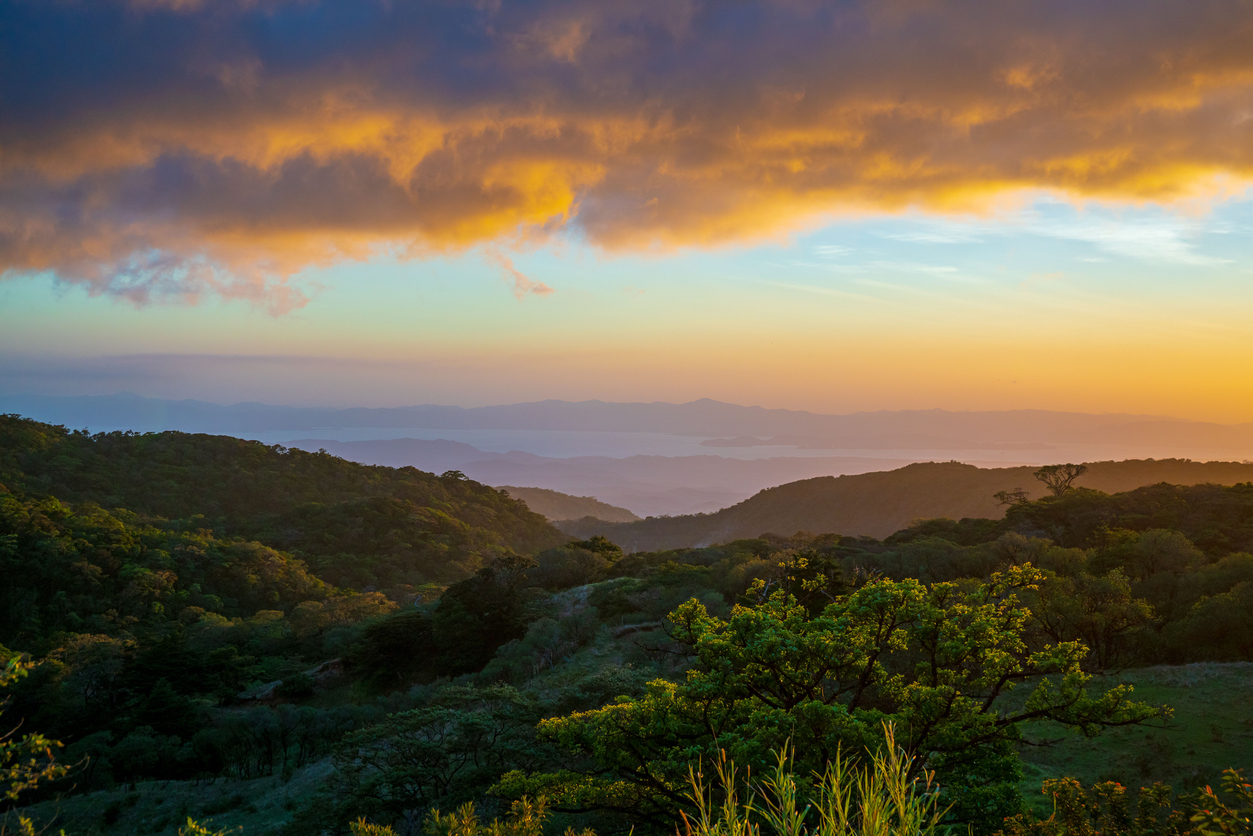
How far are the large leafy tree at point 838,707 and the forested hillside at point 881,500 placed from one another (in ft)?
276

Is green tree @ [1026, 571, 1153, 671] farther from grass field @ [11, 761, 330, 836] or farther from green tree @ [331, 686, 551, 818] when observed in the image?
grass field @ [11, 761, 330, 836]

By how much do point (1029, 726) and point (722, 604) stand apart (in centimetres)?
1590

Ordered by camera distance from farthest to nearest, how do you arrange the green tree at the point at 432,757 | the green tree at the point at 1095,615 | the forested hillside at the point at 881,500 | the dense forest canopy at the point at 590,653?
the forested hillside at the point at 881,500
the green tree at the point at 1095,615
the green tree at the point at 432,757
the dense forest canopy at the point at 590,653

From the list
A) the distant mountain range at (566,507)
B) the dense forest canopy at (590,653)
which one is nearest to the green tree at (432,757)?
the dense forest canopy at (590,653)

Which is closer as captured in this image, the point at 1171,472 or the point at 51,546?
the point at 51,546

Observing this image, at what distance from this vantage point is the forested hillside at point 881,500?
3583 inches

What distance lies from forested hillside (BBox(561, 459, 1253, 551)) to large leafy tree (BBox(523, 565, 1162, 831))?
276 feet

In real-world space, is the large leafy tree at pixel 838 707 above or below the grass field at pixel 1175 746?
above

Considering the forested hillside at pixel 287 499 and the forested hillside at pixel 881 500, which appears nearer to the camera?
the forested hillside at pixel 287 499

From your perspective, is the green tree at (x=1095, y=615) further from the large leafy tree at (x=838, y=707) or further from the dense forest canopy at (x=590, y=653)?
the large leafy tree at (x=838, y=707)

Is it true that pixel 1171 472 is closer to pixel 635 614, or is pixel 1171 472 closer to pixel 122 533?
pixel 635 614

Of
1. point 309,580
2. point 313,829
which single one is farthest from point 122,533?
point 313,829

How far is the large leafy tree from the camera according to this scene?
9.90 meters

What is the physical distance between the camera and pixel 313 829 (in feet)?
54.2
